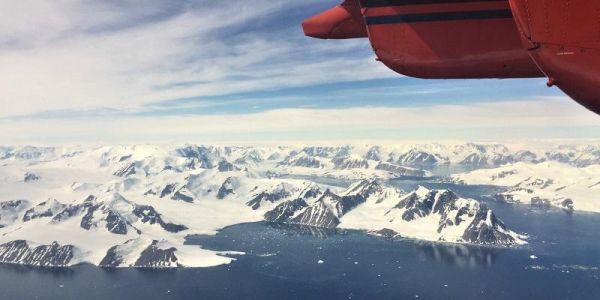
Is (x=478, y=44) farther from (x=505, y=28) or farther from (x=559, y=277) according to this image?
(x=559, y=277)

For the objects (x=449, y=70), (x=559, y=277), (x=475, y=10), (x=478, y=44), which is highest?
(x=475, y=10)

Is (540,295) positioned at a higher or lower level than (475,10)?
lower

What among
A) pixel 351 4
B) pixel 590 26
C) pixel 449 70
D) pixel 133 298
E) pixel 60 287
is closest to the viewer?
pixel 590 26

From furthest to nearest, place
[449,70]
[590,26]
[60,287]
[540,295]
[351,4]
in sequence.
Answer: [60,287]
[540,295]
[351,4]
[449,70]
[590,26]

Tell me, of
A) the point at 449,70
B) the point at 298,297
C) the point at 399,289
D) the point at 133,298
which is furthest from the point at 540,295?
the point at 449,70

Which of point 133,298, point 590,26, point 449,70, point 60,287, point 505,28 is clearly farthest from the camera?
point 60,287

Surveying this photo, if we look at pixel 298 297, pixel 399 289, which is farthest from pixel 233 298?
pixel 399 289

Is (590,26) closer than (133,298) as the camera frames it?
Yes

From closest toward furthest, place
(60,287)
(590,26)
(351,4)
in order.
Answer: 1. (590,26)
2. (351,4)
3. (60,287)

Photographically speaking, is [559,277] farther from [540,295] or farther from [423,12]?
[423,12]
